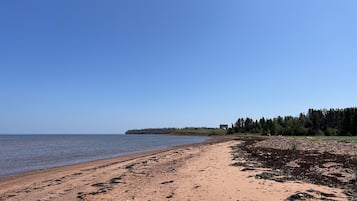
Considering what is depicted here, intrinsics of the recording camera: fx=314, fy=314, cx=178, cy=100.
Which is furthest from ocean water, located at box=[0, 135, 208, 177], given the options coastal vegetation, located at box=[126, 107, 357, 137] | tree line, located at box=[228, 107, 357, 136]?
tree line, located at box=[228, 107, 357, 136]

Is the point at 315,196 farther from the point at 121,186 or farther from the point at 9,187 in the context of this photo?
the point at 9,187

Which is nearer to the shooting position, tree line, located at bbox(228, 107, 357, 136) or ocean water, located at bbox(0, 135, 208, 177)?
ocean water, located at bbox(0, 135, 208, 177)

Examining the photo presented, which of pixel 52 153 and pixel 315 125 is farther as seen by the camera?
pixel 315 125

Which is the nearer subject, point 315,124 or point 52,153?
point 52,153

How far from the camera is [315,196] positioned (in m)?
8.80

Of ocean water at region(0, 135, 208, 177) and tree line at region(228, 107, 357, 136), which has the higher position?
tree line at region(228, 107, 357, 136)

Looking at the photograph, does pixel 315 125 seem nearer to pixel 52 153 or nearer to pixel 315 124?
pixel 315 124

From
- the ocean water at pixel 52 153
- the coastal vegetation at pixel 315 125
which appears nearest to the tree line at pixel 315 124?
the coastal vegetation at pixel 315 125

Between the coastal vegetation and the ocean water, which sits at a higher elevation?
the coastal vegetation

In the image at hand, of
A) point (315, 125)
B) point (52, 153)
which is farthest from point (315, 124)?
point (52, 153)

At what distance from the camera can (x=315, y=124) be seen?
105 m

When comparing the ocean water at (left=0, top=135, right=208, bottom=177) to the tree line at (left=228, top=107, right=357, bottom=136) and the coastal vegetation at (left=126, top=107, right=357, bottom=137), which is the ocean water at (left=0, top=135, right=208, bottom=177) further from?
the tree line at (left=228, top=107, right=357, bottom=136)

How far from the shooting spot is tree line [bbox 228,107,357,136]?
8881 centimetres

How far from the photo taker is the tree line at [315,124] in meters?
88.8
